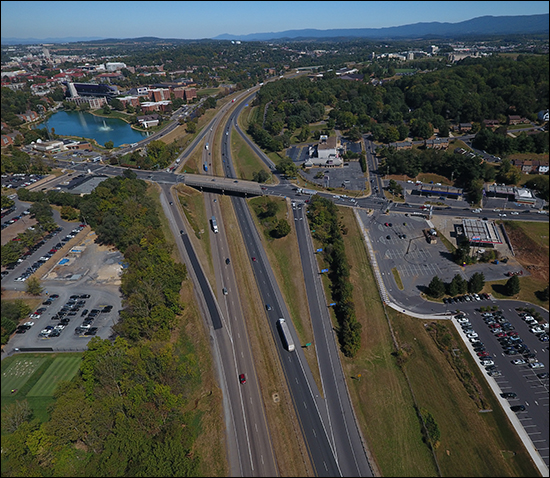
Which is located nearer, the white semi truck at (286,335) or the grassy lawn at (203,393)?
the grassy lawn at (203,393)

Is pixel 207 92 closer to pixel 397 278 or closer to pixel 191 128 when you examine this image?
pixel 191 128

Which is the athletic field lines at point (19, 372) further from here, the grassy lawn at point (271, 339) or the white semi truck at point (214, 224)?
the white semi truck at point (214, 224)

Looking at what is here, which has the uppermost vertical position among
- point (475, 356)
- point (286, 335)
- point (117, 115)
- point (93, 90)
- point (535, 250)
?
point (535, 250)

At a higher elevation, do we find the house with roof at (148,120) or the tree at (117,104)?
the tree at (117,104)

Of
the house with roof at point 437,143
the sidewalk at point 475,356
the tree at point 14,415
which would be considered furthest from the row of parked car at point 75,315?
the house with roof at point 437,143

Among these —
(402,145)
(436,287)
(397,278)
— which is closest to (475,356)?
(436,287)

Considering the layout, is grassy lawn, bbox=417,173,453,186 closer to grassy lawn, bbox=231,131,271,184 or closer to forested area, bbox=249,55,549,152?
forested area, bbox=249,55,549,152

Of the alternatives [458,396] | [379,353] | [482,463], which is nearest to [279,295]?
[379,353]
